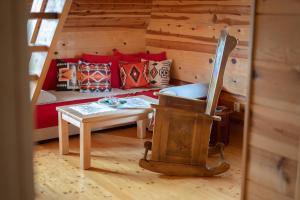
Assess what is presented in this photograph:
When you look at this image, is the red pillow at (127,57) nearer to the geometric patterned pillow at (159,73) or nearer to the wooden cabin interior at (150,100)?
the wooden cabin interior at (150,100)

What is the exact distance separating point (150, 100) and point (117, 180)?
46.1 inches

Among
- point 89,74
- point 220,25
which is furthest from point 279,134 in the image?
point 89,74

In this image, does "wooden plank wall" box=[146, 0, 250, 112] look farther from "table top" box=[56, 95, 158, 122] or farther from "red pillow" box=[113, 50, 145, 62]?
"table top" box=[56, 95, 158, 122]

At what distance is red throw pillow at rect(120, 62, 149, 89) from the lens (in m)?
5.09

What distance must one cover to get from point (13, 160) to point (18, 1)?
0.73 feet

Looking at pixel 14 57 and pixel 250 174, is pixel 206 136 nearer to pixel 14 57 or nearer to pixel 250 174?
pixel 250 174

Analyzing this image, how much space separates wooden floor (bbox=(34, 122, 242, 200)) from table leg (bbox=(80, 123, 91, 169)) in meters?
0.07

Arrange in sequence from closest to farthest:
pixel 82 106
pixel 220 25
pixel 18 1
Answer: pixel 18 1 < pixel 82 106 < pixel 220 25

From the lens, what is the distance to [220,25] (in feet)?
15.0

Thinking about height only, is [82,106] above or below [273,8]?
below

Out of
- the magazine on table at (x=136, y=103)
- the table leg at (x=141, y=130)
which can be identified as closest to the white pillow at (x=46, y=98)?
the magazine on table at (x=136, y=103)

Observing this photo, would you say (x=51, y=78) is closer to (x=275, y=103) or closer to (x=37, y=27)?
(x=37, y=27)

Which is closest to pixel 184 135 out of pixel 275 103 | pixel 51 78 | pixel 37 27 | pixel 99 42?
pixel 37 27

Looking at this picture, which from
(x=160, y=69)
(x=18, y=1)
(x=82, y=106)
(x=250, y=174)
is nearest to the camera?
(x=18, y=1)
